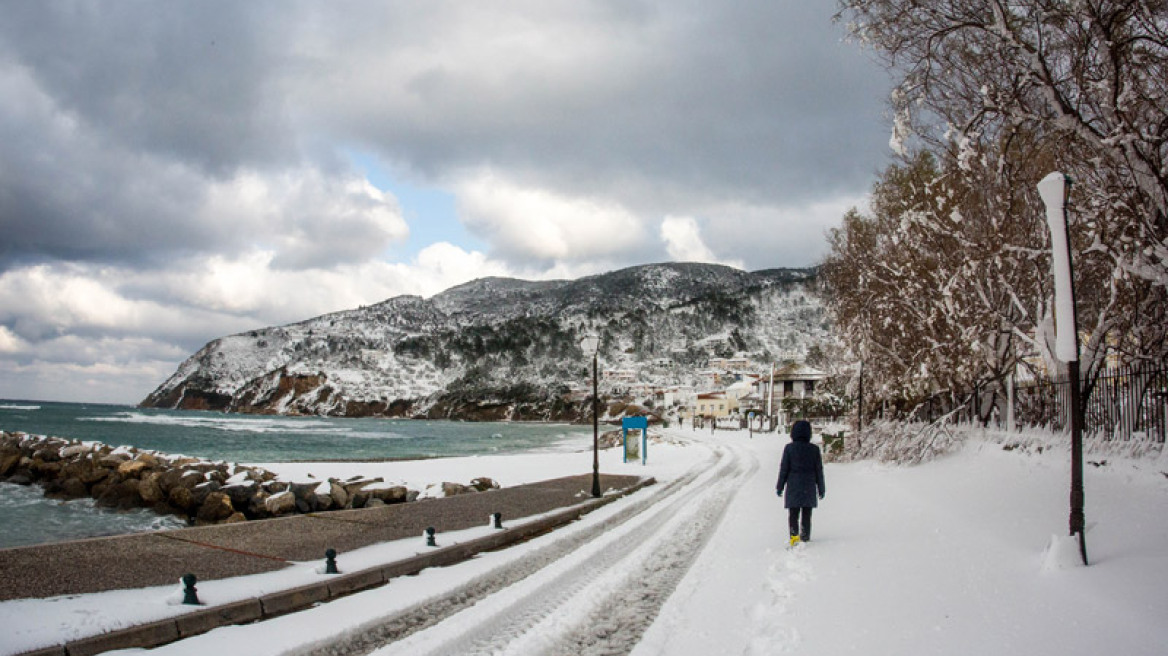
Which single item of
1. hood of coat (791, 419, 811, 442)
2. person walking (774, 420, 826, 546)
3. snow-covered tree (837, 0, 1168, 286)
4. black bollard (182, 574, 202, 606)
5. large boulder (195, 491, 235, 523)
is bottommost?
large boulder (195, 491, 235, 523)

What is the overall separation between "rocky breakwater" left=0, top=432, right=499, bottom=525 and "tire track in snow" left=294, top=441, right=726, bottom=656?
25.0 ft

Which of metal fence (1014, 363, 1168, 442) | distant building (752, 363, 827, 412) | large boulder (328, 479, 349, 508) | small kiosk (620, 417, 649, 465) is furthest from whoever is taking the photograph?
distant building (752, 363, 827, 412)

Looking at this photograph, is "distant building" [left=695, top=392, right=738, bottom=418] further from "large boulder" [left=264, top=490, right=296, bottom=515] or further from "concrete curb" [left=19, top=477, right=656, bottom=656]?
"concrete curb" [left=19, top=477, right=656, bottom=656]

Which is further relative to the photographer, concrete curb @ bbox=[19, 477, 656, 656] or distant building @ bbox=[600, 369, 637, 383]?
distant building @ bbox=[600, 369, 637, 383]

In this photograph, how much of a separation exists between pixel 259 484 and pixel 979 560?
16.9 m

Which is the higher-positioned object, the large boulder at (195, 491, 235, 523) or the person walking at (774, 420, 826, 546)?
the person walking at (774, 420, 826, 546)

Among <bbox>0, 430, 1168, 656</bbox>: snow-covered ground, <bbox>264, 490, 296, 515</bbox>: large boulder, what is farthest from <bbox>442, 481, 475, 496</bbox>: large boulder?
<bbox>0, 430, 1168, 656</bbox>: snow-covered ground

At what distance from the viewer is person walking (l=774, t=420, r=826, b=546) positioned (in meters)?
8.78

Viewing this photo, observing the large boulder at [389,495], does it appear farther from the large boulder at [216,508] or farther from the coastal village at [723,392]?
the coastal village at [723,392]

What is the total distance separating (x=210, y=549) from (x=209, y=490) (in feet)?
34.5

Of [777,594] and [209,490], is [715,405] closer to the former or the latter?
[209,490]

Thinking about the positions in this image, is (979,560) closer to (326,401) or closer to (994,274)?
(994,274)

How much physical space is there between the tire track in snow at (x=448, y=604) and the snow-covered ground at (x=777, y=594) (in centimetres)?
2

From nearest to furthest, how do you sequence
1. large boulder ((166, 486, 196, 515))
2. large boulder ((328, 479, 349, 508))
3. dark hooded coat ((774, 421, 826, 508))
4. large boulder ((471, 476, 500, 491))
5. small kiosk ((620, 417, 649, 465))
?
dark hooded coat ((774, 421, 826, 508)) < large boulder ((328, 479, 349, 508)) < large boulder ((166, 486, 196, 515)) < large boulder ((471, 476, 500, 491)) < small kiosk ((620, 417, 649, 465))
